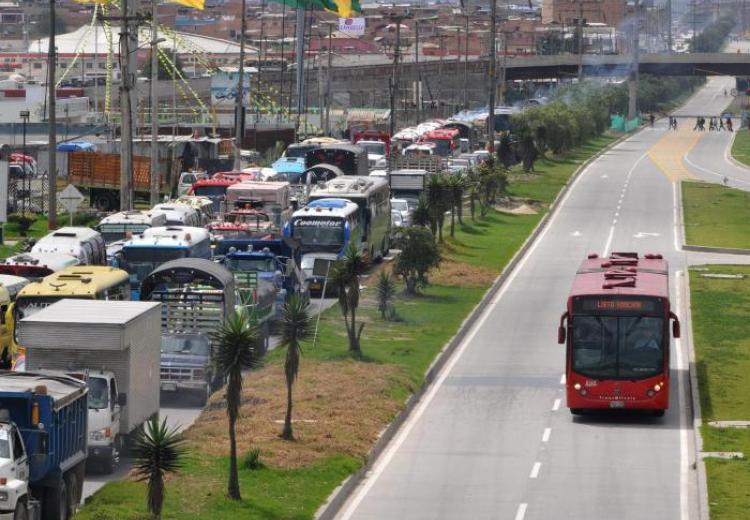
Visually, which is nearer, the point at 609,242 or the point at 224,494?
the point at 224,494

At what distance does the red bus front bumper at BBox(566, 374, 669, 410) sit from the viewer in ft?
107

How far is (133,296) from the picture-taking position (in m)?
42.2

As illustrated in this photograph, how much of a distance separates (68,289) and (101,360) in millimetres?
7522

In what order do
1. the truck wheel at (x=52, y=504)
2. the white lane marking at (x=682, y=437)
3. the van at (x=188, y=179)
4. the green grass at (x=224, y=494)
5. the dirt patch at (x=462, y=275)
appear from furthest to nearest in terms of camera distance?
the van at (x=188, y=179), the dirt patch at (x=462, y=275), the white lane marking at (x=682, y=437), the green grass at (x=224, y=494), the truck wheel at (x=52, y=504)

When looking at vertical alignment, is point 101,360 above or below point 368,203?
below

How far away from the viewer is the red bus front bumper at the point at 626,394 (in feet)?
107

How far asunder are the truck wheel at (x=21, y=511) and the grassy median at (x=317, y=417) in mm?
1442

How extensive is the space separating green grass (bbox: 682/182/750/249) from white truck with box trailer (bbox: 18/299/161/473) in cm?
4030

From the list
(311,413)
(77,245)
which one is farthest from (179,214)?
(311,413)

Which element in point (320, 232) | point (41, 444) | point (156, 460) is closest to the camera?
point (156, 460)

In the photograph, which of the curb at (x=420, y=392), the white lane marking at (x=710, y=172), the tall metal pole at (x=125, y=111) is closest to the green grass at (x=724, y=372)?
the curb at (x=420, y=392)

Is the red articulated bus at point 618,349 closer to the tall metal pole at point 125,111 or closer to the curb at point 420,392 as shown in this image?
the curb at point 420,392

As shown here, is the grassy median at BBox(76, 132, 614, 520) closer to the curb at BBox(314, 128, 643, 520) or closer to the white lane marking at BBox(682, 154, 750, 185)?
the curb at BBox(314, 128, 643, 520)

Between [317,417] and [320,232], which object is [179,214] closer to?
[320,232]
